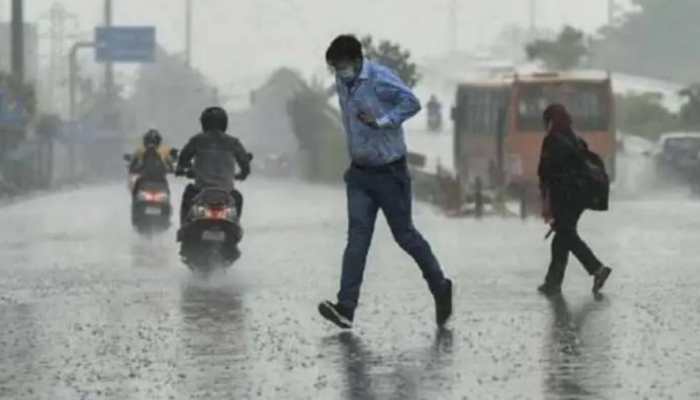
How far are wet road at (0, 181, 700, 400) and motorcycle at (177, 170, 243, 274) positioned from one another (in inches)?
11.2

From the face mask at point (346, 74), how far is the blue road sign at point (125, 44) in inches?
3506

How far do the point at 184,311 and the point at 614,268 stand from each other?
6.03 meters

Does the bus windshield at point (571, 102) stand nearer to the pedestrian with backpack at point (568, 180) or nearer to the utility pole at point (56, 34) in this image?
the pedestrian with backpack at point (568, 180)

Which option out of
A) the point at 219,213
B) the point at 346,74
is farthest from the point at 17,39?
the point at 346,74

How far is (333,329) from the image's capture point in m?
14.0

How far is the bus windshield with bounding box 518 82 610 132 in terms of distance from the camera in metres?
48.0

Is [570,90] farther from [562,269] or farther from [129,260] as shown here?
[562,269]

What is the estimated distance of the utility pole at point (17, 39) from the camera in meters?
64.9

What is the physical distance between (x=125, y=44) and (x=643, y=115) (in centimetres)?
2598

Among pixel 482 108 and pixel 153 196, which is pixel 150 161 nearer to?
pixel 153 196

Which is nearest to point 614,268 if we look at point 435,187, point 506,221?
point 506,221

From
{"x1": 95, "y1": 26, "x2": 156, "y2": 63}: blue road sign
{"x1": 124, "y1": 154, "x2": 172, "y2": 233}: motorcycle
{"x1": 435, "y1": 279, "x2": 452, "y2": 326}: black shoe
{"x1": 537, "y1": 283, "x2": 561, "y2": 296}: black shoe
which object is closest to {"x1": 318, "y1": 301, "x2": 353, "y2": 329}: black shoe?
{"x1": 435, "y1": 279, "x2": 452, "y2": 326}: black shoe

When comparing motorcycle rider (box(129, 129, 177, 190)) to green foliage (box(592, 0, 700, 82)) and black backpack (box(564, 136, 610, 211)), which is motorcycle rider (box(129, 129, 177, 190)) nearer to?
black backpack (box(564, 136, 610, 211))

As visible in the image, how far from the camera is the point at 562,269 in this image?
17.3 meters
